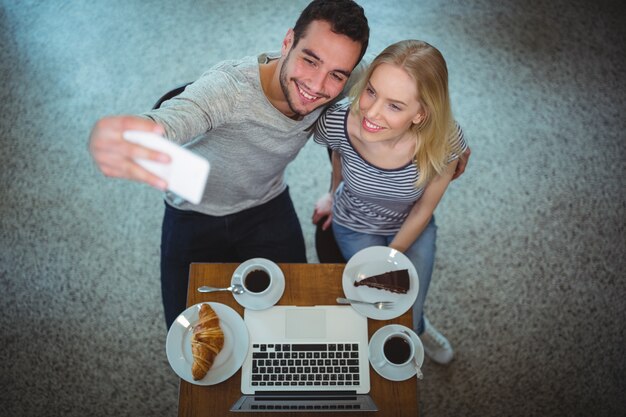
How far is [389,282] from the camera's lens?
4.09 ft

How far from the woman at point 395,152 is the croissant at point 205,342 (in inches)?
23.6

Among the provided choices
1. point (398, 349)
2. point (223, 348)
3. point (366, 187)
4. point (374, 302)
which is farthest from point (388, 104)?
point (223, 348)

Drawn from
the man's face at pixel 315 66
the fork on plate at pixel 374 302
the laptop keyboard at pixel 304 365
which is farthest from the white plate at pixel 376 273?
the man's face at pixel 315 66

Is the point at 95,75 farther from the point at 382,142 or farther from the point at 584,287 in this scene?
the point at 584,287

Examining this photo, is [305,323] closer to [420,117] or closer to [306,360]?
[306,360]

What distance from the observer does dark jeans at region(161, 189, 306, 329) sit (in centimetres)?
156

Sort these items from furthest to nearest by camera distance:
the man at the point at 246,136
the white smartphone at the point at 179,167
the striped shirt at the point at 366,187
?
the striped shirt at the point at 366,187 < the man at the point at 246,136 < the white smartphone at the point at 179,167

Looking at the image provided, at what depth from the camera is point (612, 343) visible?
1960 millimetres

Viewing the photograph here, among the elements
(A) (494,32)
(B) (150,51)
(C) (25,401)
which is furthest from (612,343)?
(B) (150,51)

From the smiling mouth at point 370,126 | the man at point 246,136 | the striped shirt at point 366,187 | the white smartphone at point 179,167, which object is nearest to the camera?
the white smartphone at point 179,167

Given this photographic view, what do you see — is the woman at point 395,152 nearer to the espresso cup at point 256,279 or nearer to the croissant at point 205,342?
the espresso cup at point 256,279

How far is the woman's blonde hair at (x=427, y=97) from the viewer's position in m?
1.20

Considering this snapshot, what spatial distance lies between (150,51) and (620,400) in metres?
2.71

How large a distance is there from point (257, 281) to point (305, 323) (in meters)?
0.17
